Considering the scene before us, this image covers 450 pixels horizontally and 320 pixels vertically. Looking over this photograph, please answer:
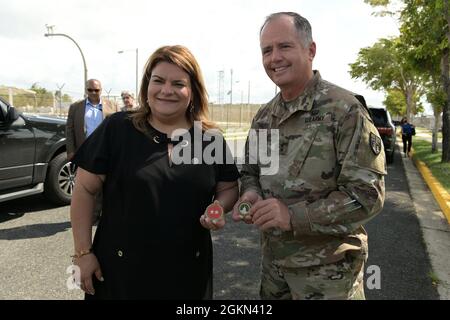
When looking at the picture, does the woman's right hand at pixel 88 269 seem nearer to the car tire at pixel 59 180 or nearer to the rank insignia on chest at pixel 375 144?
the rank insignia on chest at pixel 375 144

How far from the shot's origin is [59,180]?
5.73 metres

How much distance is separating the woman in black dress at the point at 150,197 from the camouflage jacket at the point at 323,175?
36cm

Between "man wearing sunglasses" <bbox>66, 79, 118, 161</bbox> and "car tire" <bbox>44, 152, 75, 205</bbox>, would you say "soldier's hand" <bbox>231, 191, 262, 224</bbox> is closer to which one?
"man wearing sunglasses" <bbox>66, 79, 118, 161</bbox>

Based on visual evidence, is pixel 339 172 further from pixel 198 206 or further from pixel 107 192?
pixel 107 192

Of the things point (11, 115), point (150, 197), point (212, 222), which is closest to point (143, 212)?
point (150, 197)

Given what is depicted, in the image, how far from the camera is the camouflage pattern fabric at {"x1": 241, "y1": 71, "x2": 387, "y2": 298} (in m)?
1.62

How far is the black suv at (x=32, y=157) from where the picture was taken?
4.94 m

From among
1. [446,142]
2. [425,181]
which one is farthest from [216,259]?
[446,142]

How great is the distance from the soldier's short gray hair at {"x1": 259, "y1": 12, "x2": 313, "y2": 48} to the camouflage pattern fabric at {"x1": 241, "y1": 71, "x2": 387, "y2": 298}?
179 mm

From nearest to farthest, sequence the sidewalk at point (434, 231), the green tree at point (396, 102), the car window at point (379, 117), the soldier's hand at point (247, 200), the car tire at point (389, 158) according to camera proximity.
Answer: the soldier's hand at point (247, 200) → the sidewalk at point (434, 231) → the car window at point (379, 117) → the car tire at point (389, 158) → the green tree at point (396, 102)

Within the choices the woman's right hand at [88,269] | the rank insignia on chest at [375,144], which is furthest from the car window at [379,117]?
the woman's right hand at [88,269]

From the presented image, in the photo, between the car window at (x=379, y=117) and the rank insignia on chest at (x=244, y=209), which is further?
the car window at (x=379, y=117)

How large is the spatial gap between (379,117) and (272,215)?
11.1 m
